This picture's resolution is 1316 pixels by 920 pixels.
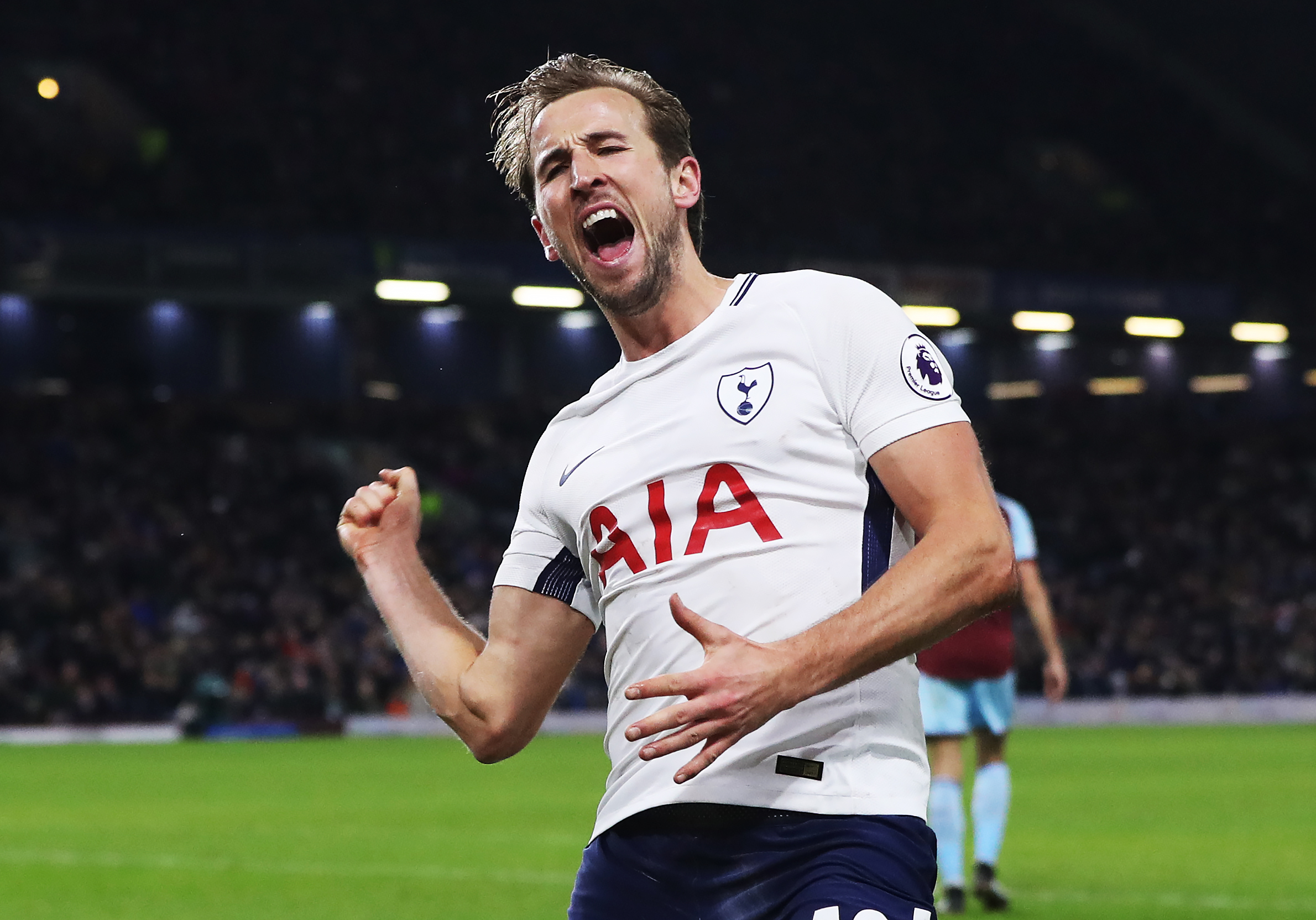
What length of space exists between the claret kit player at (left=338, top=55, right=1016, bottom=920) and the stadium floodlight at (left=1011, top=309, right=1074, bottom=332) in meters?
37.1

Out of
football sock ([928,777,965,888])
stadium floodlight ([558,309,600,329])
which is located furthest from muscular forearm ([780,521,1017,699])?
stadium floodlight ([558,309,600,329])

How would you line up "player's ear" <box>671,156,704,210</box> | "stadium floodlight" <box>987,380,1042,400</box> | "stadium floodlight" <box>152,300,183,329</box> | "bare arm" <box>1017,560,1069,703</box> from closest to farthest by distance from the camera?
"player's ear" <box>671,156,704,210</box>
"bare arm" <box>1017,560,1069,703</box>
"stadium floodlight" <box>152,300,183,329</box>
"stadium floodlight" <box>987,380,1042,400</box>

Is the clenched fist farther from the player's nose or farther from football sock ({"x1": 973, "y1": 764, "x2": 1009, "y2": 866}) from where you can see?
football sock ({"x1": 973, "y1": 764, "x2": 1009, "y2": 866})

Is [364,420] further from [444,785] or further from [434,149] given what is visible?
[444,785]

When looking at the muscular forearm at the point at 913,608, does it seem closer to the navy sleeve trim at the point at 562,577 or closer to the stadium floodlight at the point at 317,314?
the navy sleeve trim at the point at 562,577

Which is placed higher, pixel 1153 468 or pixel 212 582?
pixel 1153 468

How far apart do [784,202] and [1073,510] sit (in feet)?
29.0

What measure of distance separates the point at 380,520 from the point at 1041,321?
38314mm

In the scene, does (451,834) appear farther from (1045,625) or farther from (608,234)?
(608,234)

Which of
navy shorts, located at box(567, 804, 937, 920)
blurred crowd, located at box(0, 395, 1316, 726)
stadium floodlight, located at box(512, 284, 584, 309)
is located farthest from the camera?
stadium floodlight, located at box(512, 284, 584, 309)

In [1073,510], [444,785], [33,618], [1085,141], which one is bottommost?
[444,785]

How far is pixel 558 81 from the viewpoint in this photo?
3.17 m

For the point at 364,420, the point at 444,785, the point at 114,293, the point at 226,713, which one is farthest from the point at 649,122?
the point at 364,420

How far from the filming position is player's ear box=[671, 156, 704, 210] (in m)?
3.12
